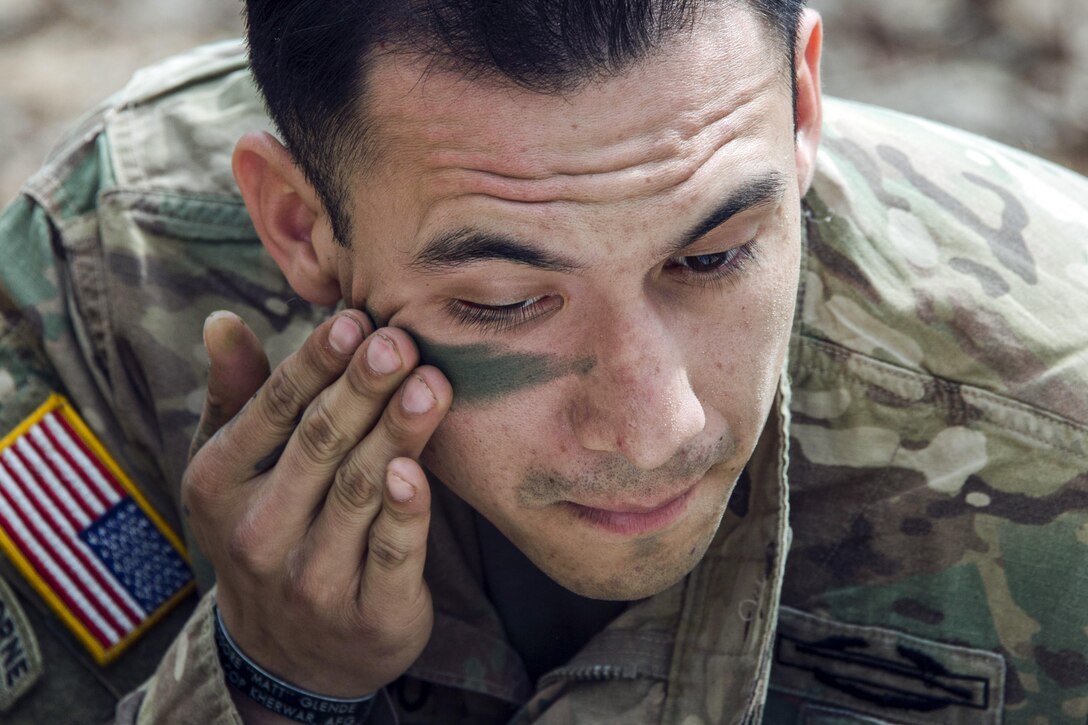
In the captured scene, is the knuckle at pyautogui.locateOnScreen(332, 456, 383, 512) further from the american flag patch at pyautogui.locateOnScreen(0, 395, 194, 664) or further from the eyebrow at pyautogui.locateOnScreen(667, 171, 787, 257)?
the american flag patch at pyautogui.locateOnScreen(0, 395, 194, 664)

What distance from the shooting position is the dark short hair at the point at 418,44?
1.95 meters

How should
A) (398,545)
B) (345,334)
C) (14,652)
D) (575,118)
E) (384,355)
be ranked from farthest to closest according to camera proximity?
(14,652), (398,545), (345,334), (384,355), (575,118)

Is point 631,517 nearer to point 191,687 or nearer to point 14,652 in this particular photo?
point 191,687

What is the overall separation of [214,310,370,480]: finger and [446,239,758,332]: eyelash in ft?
0.82

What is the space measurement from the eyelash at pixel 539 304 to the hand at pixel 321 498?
12cm

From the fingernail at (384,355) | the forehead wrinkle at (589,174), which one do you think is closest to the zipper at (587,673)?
the fingernail at (384,355)

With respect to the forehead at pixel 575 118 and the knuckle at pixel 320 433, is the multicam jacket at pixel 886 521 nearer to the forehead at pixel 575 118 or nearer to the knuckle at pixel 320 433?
the knuckle at pixel 320 433

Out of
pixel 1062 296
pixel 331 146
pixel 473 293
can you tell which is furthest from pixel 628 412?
pixel 1062 296

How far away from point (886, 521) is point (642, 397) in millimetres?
934

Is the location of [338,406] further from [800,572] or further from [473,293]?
[800,572]

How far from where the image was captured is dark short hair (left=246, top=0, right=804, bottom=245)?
1950 millimetres

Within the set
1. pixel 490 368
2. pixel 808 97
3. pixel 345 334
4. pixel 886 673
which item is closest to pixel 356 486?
pixel 345 334

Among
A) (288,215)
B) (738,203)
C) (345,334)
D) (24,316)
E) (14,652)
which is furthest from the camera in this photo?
(24,316)

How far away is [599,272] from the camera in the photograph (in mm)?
1981
